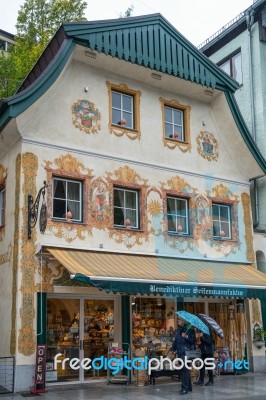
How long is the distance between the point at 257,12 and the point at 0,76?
1109 cm

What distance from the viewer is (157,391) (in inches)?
513

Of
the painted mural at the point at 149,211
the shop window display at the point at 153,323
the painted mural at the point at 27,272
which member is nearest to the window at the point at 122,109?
the painted mural at the point at 149,211

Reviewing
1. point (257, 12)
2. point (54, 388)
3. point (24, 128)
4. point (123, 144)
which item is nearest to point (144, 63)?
point (123, 144)

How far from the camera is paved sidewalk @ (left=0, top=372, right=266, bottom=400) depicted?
12.0 meters

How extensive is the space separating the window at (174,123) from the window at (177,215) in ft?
6.60

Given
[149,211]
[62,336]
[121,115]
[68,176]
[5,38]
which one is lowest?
[62,336]

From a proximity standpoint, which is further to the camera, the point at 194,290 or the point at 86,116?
the point at 86,116

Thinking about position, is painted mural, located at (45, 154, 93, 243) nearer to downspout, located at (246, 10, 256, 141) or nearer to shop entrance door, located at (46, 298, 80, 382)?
shop entrance door, located at (46, 298, 80, 382)

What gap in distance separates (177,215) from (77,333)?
479 cm

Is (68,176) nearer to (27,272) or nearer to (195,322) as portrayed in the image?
(27,272)

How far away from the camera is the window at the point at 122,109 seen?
16.0m

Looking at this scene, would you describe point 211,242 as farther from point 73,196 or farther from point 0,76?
point 0,76

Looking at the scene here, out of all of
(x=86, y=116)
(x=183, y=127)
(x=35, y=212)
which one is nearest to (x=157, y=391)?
(x=35, y=212)

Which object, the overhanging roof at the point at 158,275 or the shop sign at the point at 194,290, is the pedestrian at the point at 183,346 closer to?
the shop sign at the point at 194,290
